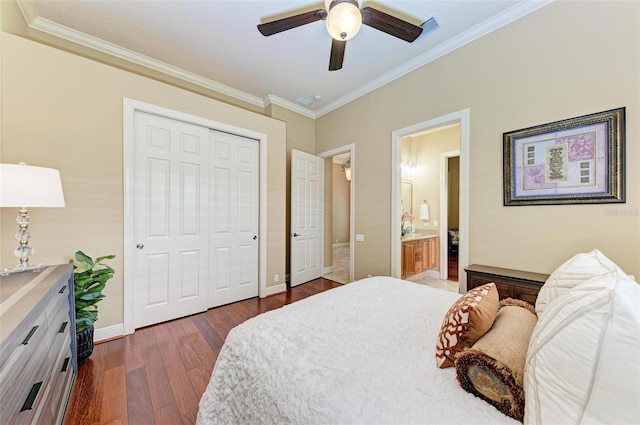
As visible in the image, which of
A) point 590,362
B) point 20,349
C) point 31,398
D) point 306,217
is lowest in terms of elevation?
point 31,398

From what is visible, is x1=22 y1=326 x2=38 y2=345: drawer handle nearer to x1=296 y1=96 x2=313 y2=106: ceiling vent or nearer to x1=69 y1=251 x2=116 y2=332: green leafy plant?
x1=69 y1=251 x2=116 y2=332: green leafy plant

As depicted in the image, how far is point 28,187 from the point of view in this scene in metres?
1.47

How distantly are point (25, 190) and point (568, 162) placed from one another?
394cm

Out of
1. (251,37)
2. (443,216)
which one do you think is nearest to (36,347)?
(251,37)

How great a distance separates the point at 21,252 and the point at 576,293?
2.98 m

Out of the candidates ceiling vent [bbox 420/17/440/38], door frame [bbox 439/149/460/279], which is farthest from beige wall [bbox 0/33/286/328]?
door frame [bbox 439/149/460/279]

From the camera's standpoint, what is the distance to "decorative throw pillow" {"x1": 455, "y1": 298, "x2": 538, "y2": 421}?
709 millimetres

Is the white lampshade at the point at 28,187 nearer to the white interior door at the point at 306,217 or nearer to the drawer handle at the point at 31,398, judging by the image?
the drawer handle at the point at 31,398

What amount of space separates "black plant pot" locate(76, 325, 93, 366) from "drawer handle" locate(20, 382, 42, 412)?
1133mm

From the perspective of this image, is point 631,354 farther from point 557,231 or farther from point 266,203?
point 266,203

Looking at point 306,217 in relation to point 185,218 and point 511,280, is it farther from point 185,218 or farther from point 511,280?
point 511,280

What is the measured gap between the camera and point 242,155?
10.8 feet

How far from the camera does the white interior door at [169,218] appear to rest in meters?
2.51

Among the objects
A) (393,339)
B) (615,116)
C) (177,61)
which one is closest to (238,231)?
(177,61)
